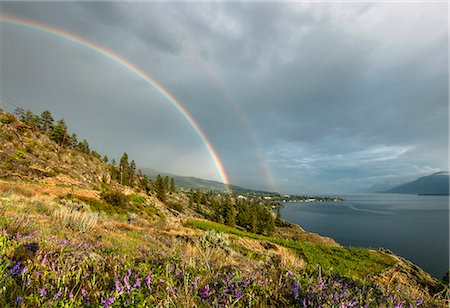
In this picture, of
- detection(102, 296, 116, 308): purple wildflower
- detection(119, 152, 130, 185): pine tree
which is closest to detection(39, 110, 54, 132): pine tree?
detection(119, 152, 130, 185): pine tree

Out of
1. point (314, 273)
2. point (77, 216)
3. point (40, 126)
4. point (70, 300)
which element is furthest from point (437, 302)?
point (40, 126)

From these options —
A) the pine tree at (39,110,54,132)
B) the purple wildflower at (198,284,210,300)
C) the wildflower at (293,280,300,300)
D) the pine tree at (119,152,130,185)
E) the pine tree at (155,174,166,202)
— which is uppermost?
the pine tree at (39,110,54,132)

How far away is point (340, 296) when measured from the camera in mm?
1875

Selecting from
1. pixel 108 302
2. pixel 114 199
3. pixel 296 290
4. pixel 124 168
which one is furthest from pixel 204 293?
pixel 124 168

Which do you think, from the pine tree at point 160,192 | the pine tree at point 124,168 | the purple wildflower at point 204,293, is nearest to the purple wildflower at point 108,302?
the purple wildflower at point 204,293

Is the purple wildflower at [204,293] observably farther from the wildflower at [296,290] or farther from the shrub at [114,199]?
the shrub at [114,199]

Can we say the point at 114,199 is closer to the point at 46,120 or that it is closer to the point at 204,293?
the point at 204,293

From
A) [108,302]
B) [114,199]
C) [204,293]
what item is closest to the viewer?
[108,302]

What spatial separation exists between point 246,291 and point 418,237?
101 metres

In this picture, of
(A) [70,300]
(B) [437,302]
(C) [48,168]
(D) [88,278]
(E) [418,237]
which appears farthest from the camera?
(E) [418,237]

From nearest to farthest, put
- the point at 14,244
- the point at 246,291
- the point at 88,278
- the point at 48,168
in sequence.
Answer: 1. the point at 246,291
2. the point at 88,278
3. the point at 14,244
4. the point at 48,168

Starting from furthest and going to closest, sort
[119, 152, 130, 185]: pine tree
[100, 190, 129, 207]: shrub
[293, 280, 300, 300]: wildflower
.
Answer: [119, 152, 130, 185]: pine tree
[100, 190, 129, 207]: shrub
[293, 280, 300, 300]: wildflower

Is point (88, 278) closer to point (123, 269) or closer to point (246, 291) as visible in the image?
point (123, 269)

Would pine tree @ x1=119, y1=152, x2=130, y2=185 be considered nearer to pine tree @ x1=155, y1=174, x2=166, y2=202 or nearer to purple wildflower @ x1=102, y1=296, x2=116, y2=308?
pine tree @ x1=155, y1=174, x2=166, y2=202
